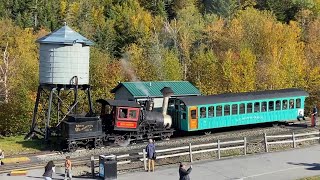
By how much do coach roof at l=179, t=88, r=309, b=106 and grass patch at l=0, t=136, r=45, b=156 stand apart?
32.4 feet

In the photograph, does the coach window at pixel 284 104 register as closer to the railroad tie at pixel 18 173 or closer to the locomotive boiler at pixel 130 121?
the locomotive boiler at pixel 130 121

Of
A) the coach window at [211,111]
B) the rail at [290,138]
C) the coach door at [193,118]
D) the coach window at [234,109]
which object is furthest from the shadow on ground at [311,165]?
the coach window at [234,109]

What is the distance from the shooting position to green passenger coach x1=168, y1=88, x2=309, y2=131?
32.3 meters

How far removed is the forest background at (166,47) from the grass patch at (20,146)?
383 inches

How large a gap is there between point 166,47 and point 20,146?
103 ft

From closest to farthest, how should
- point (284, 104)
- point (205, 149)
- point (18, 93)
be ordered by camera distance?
point (205, 149)
point (284, 104)
point (18, 93)

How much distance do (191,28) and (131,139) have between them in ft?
126

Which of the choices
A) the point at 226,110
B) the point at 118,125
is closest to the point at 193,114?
the point at 226,110

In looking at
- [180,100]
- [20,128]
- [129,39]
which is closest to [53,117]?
[20,128]

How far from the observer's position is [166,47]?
5744cm

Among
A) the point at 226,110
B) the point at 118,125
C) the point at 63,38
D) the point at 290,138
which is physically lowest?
the point at 290,138

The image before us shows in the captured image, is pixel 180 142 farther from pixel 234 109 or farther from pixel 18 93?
pixel 18 93

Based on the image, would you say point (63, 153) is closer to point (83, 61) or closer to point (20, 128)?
point (83, 61)

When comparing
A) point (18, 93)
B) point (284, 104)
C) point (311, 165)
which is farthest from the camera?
point (18, 93)
